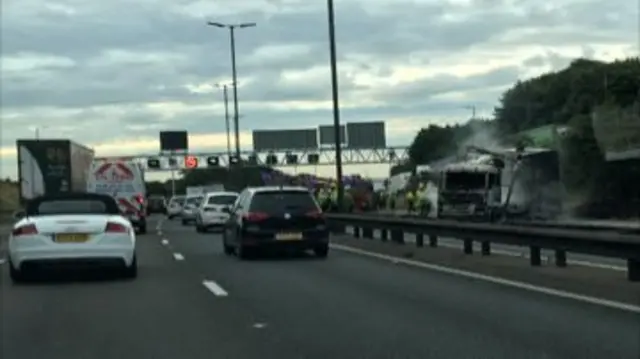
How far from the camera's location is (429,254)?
890 inches

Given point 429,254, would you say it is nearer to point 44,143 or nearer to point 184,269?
point 184,269

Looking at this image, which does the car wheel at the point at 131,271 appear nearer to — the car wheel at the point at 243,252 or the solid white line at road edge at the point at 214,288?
the solid white line at road edge at the point at 214,288

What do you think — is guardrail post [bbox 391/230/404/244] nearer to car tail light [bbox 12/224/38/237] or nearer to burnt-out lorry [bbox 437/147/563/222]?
burnt-out lorry [bbox 437/147/563/222]

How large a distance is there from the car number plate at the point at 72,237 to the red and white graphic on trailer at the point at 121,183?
923 inches

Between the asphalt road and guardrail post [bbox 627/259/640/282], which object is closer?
guardrail post [bbox 627/259/640/282]

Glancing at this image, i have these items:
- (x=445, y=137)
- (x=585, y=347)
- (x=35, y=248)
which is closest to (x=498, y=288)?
(x=585, y=347)

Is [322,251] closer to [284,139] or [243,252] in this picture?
[243,252]

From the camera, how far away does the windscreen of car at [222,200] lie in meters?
42.0

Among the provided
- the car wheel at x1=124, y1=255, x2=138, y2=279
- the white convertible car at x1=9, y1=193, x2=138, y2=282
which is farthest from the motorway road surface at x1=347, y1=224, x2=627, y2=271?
the white convertible car at x1=9, y1=193, x2=138, y2=282

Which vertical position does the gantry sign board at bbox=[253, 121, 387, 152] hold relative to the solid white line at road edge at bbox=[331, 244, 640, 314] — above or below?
above

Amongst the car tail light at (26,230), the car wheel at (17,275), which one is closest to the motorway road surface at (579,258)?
the car tail light at (26,230)

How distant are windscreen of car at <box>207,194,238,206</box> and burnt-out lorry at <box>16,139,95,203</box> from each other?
6.14m

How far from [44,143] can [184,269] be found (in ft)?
58.4

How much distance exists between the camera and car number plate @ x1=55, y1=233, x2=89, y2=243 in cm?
1744
